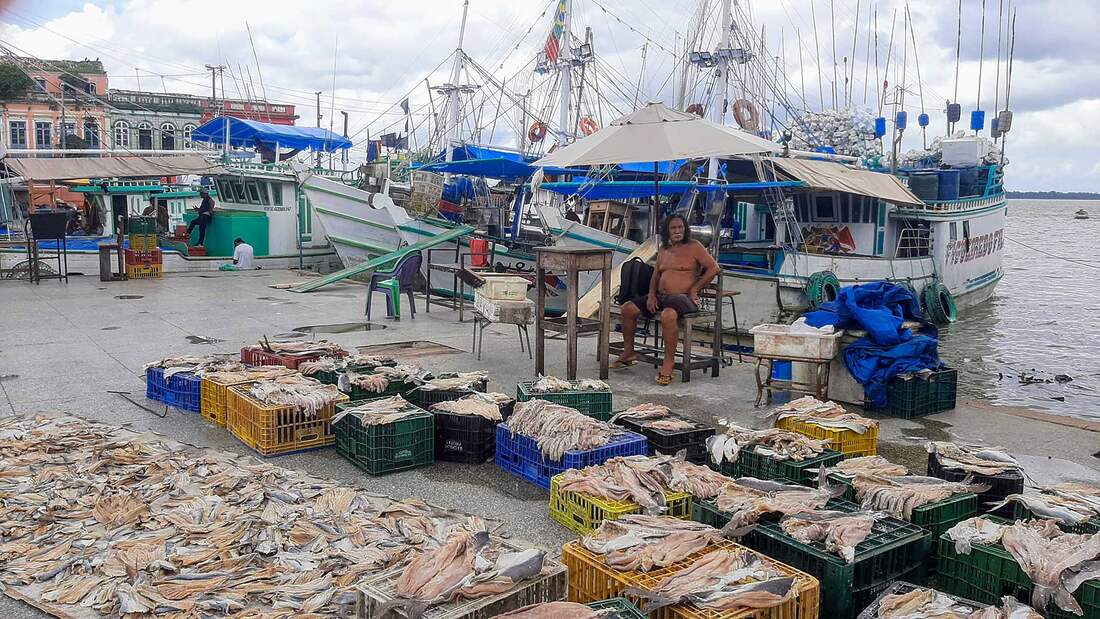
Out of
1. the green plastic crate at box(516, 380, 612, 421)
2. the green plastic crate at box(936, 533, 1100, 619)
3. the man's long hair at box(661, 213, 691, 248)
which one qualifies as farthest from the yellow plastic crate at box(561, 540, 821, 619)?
the man's long hair at box(661, 213, 691, 248)

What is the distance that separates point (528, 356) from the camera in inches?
389

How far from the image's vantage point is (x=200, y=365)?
7258 millimetres

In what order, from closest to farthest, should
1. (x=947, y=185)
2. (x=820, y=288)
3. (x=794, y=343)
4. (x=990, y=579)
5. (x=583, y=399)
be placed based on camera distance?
(x=990, y=579), (x=583, y=399), (x=794, y=343), (x=820, y=288), (x=947, y=185)

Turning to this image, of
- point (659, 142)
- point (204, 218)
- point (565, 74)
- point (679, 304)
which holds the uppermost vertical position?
point (565, 74)

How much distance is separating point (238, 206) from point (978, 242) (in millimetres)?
21199

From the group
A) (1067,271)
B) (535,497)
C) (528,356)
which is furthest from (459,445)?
(1067,271)

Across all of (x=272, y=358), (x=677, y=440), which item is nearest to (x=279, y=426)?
(x=272, y=358)

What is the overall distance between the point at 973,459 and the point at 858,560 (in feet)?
6.04

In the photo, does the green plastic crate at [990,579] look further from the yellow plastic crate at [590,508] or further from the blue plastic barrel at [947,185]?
the blue plastic barrel at [947,185]

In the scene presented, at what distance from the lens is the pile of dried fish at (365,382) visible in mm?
6445

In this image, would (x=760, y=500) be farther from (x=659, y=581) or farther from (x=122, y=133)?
(x=122, y=133)

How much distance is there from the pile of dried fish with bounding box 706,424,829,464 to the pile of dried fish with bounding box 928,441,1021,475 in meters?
0.68

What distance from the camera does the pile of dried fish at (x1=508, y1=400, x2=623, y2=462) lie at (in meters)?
5.10

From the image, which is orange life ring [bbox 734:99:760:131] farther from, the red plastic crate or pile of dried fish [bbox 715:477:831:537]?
pile of dried fish [bbox 715:477:831:537]
